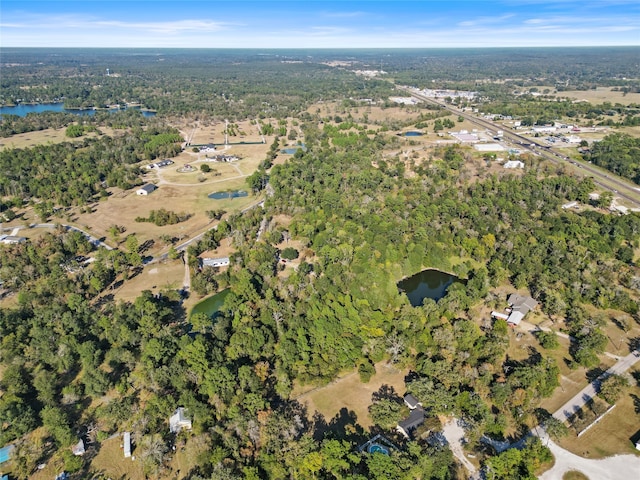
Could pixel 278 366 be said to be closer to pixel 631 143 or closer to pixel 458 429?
pixel 458 429

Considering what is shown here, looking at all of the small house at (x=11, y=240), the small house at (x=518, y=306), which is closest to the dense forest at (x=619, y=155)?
the small house at (x=518, y=306)

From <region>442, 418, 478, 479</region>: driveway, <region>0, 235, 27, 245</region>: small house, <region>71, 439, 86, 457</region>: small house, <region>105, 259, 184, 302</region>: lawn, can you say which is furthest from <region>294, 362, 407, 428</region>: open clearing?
<region>0, 235, 27, 245</region>: small house

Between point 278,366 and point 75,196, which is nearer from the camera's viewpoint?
point 278,366

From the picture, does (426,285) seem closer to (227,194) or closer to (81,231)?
(227,194)

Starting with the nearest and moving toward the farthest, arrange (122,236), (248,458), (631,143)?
(248,458) < (122,236) < (631,143)

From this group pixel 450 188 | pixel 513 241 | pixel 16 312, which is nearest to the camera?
pixel 16 312

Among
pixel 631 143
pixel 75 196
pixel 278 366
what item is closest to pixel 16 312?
pixel 278 366

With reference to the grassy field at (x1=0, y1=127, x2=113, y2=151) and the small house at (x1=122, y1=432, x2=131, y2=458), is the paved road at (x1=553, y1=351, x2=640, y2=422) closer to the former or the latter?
the small house at (x1=122, y1=432, x2=131, y2=458)
